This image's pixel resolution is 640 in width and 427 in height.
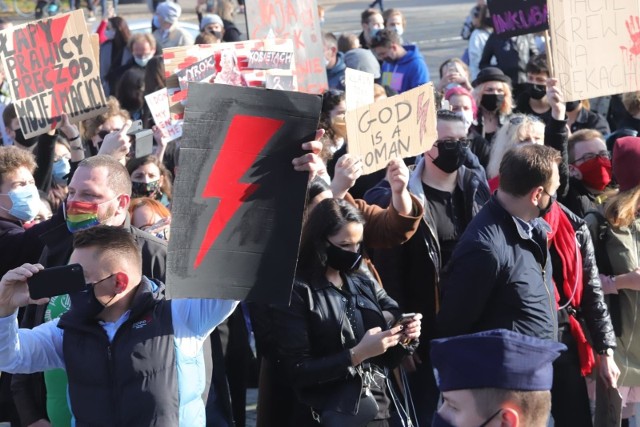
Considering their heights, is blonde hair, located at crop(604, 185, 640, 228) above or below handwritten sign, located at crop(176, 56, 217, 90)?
below

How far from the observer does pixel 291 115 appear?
400cm

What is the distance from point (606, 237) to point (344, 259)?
1.94 meters

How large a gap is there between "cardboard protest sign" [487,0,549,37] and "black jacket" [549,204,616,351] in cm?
232

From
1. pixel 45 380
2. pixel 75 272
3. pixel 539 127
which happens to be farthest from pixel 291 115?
pixel 539 127

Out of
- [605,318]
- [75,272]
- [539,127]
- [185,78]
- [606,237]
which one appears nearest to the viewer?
[75,272]

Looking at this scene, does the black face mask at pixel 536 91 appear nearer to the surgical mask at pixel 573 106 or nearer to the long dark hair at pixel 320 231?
the surgical mask at pixel 573 106

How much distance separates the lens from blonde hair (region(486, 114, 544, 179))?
21.8 ft

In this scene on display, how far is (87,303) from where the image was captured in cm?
411

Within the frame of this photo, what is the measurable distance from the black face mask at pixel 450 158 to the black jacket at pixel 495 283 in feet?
2.54

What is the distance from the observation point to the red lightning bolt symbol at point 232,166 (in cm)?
397

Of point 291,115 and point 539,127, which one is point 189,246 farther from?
point 539,127

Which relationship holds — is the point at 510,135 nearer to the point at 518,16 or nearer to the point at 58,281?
the point at 518,16

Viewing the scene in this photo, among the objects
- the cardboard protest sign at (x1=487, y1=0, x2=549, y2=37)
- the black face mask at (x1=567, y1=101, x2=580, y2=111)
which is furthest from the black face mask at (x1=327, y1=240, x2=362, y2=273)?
the black face mask at (x1=567, y1=101, x2=580, y2=111)

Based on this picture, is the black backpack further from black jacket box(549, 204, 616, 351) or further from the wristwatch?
the wristwatch
